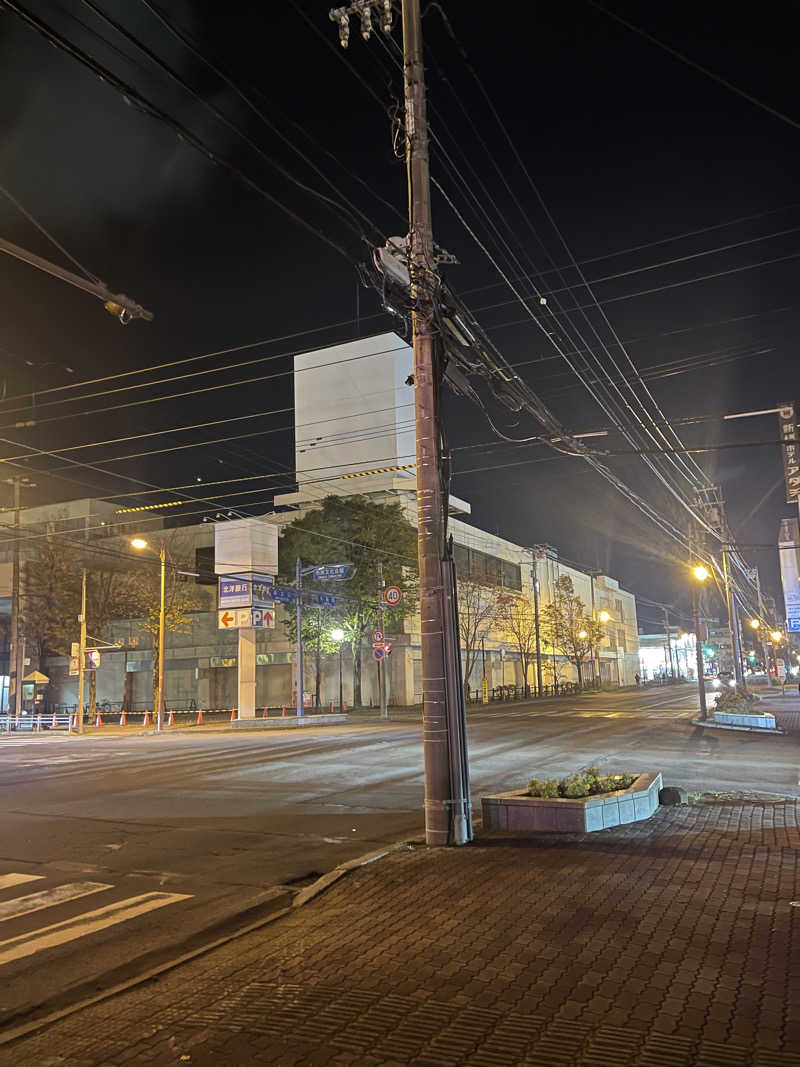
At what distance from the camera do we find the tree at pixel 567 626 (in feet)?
228

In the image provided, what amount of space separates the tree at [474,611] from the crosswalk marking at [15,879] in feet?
149

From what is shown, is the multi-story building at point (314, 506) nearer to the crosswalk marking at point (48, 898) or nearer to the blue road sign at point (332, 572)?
the blue road sign at point (332, 572)

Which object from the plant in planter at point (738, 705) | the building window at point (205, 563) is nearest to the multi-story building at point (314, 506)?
the building window at point (205, 563)

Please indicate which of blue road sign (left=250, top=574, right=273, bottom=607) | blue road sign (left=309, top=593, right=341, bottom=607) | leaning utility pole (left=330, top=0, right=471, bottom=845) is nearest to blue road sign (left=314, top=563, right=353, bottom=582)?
blue road sign (left=309, top=593, right=341, bottom=607)

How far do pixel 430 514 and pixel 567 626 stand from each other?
64071mm

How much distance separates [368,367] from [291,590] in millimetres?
31264

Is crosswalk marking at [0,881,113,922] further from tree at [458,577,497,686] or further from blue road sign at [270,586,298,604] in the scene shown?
tree at [458,577,497,686]

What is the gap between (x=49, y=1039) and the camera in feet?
15.0

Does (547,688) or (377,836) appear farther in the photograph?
(547,688)

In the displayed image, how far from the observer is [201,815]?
12.4 m

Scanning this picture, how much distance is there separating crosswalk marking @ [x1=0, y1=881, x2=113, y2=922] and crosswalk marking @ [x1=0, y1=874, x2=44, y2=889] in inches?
18.6

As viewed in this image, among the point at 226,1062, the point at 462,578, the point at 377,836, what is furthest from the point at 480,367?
the point at 462,578

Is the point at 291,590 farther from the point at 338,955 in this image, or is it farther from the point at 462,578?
the point at 338,955

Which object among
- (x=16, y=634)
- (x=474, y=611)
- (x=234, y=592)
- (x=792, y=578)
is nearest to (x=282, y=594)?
(x=234, y=592)
